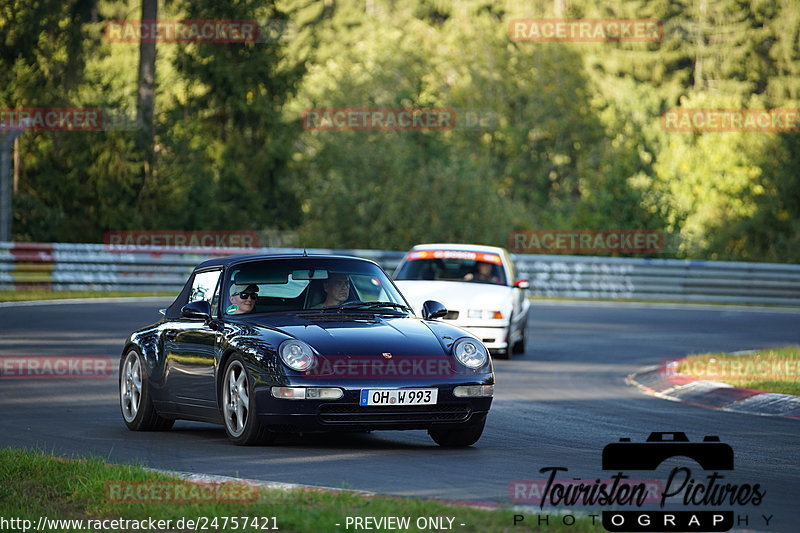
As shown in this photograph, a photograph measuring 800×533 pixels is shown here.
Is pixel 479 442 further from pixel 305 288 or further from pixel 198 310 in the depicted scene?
pixel 198 310

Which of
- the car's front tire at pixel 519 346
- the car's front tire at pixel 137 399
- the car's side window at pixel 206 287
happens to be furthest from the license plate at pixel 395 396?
the car's front tire at pixel 519 346

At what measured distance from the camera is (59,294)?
106ft

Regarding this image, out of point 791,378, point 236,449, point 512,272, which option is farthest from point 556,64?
point 236,449

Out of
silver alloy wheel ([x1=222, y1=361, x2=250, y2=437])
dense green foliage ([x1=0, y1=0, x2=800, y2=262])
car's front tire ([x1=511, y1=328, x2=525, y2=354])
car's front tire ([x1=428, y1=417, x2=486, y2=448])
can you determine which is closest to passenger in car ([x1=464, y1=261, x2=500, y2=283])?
car's front tire ([x1=511, y1=328, x2=525, y2=354])

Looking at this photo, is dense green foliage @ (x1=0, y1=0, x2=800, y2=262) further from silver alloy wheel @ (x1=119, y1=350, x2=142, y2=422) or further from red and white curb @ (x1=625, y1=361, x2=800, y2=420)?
silver alloy wheel @ (x1=119, y1=350, x2=142, y2=422)

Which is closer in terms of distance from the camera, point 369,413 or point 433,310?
point 369,413

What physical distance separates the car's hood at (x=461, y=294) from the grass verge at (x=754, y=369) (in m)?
2.75

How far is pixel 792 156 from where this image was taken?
52094 mm

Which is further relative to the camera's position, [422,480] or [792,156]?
[792,156]

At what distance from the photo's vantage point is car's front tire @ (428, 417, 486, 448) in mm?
10727

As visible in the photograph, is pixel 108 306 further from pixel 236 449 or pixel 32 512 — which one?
pixel 32 512

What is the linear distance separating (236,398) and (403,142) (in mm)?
39853

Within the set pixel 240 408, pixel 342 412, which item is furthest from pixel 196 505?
pixel 240 408

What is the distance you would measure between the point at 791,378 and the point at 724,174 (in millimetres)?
55198
